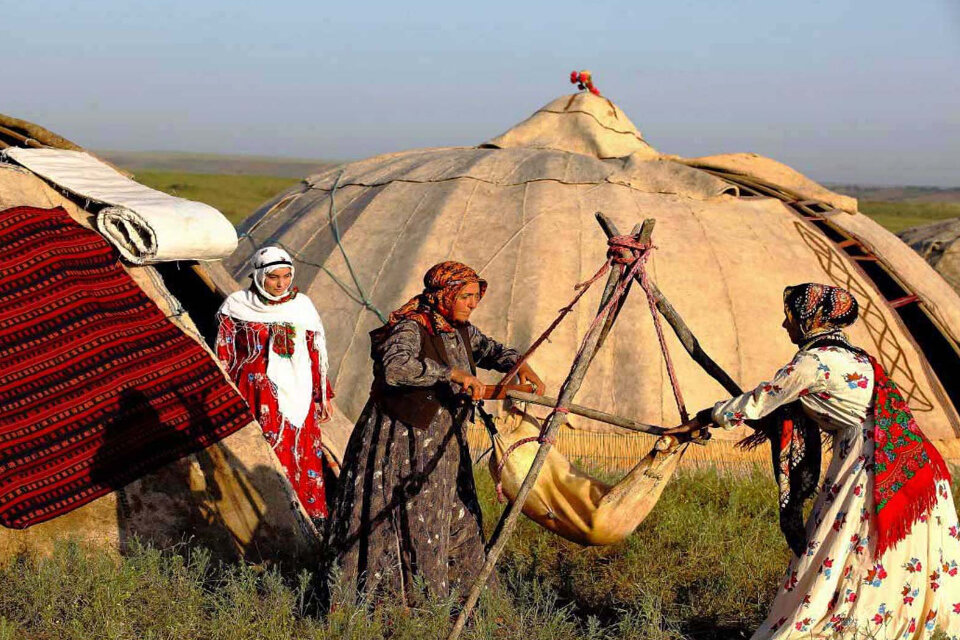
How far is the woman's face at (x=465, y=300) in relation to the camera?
3854 millimetres

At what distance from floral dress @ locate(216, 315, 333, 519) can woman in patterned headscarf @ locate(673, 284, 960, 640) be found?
220cm

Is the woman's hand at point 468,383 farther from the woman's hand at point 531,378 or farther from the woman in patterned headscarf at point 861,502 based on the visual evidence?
the woman in patterned headscarf at point 861,502

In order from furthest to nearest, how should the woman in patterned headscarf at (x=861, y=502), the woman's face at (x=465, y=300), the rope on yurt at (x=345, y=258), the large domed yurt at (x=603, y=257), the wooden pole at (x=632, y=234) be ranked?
the rope on yurt at (x=345, y=258) < the large domed yurt at (x=603, y=257) < the woman's face at (x=465, y=300) < the wooden pole at (x=632, y=234) < the woman in patterned headscarf at (x=861, y=502)

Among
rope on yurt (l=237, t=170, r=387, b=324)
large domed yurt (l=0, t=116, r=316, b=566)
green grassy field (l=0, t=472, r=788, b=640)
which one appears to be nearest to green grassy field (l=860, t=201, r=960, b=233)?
rope on yurt (l=237, t=170, r=387, b=324)

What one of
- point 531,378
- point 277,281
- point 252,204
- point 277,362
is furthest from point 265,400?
point 252,204

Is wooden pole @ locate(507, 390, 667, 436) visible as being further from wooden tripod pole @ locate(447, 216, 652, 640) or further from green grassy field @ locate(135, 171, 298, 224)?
green grassy field @ locate(135, 171, 298, 224)

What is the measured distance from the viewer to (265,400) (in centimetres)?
506

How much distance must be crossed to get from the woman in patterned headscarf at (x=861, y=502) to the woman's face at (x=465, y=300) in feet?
3.05

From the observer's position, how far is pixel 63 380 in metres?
4.35

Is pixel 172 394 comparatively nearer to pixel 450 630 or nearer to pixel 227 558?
pixel 227 558

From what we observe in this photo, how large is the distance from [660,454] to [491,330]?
3.31 meters

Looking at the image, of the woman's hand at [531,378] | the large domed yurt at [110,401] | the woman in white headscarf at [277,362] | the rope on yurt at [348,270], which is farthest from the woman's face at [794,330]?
the rope on yurt at [348,270]

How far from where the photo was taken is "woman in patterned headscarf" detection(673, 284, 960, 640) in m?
3.51

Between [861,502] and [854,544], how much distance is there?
14cm
